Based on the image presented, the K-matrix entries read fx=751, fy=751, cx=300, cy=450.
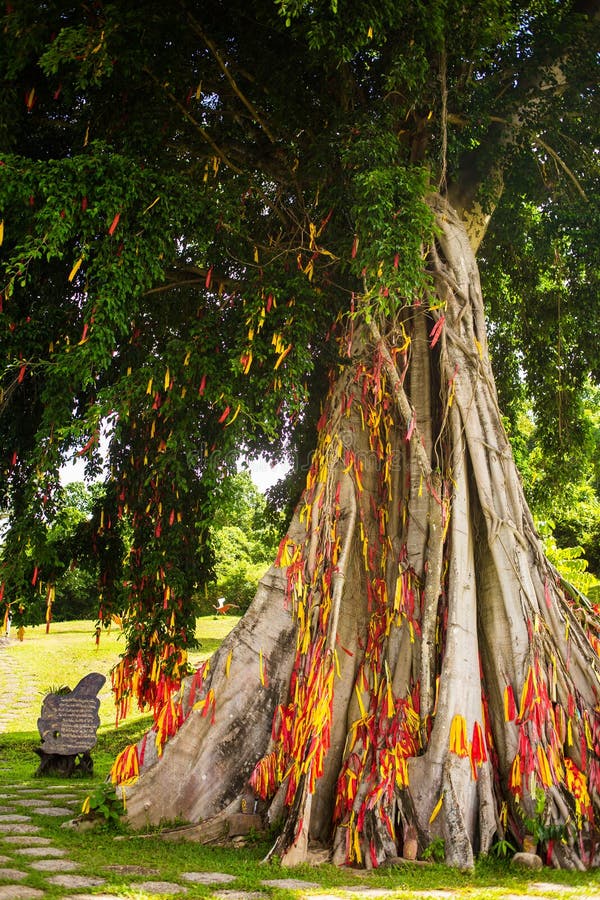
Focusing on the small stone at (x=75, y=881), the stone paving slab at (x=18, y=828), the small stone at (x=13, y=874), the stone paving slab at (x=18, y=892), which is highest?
the stone paving slab at (x=18, y=892)

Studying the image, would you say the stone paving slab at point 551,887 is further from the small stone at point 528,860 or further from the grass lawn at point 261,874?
the small stone at point 528,860

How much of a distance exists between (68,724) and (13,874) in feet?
13.5

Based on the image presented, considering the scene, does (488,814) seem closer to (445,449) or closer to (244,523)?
(445,449)

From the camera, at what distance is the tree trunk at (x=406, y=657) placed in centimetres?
393

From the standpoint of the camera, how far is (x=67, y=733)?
702 centimetres

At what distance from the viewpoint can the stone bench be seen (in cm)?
690

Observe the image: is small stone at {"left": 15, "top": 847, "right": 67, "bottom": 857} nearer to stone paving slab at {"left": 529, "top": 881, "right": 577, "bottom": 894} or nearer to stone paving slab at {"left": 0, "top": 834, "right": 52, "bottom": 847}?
stone paving slab at {"left": 0, "top": 834, "right": 52, "bottom": 847}

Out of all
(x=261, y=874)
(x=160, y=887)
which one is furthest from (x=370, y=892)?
(x=160, y=887)

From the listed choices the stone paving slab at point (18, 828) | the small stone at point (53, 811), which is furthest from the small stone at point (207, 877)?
the small stone at point (53, 811)

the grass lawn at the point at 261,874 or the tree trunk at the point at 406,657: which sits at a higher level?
the tree trunk at the point at 406,657

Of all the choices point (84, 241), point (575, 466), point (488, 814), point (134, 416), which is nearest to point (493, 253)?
point (575, 466)

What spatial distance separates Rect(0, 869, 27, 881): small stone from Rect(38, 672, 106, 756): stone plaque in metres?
3.89

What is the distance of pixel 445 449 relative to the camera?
199 inches

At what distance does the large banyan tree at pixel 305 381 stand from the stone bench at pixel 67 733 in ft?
4.83
